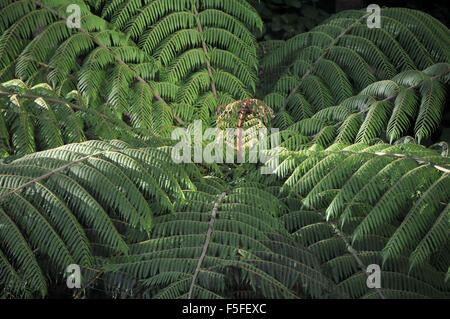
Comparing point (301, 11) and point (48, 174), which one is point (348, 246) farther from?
point (301, 11)

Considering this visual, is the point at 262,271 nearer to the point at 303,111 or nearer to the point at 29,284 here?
the point at 29,284

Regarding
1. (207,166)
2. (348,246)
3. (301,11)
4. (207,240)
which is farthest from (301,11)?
(207,240)

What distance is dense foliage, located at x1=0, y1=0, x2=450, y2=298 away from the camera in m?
2.13

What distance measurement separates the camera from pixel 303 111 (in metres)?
3.62

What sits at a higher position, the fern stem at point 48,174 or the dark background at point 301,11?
the dark background at point 301,11

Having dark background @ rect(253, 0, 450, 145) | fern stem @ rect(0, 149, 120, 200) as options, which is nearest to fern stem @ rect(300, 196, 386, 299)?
fern stem @ rect(0, 149, 120, 200)

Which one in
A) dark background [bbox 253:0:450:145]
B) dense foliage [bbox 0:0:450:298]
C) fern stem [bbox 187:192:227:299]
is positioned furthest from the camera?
dark background [bbox 253:0:450:145]

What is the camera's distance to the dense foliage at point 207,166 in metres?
2.13

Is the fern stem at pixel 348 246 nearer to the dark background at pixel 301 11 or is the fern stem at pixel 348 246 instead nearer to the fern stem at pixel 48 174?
the fern stem at pixel 48 174

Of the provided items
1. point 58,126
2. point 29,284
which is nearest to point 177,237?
point 29,284

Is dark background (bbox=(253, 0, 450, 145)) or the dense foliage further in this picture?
dark background (bbox=(253, 0, 450, 145))

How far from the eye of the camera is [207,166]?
3.03 m

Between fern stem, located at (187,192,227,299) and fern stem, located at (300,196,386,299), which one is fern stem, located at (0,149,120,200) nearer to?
fern stem, located at (187,192,227,299)

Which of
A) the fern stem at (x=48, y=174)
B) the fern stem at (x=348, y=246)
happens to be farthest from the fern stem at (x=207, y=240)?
the fern stem at (x=48, y=174)
